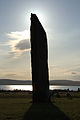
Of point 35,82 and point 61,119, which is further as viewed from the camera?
point 35,82

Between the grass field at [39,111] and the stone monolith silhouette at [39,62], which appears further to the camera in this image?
the stone monolith silhouette at [39,62]

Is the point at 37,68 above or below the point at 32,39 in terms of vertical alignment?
below

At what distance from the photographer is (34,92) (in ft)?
64.2

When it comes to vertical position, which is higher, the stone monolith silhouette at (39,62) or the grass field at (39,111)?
the stone monolith silhouette at (39,62)

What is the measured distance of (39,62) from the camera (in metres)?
19.9

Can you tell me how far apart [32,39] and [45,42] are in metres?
1.47

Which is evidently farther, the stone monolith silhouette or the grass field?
the stone monolith silhouette

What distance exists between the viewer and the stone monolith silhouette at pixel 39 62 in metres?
19.5

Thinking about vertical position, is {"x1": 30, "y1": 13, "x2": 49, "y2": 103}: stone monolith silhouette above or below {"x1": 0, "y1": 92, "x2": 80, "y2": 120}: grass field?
above

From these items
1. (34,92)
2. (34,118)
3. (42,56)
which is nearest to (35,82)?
(34,92)

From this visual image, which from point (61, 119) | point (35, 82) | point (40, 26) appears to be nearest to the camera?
point (61, 119)

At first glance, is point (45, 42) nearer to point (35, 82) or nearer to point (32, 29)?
point (32, 29)

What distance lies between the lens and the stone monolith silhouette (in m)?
19.5

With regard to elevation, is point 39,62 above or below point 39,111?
→ above
